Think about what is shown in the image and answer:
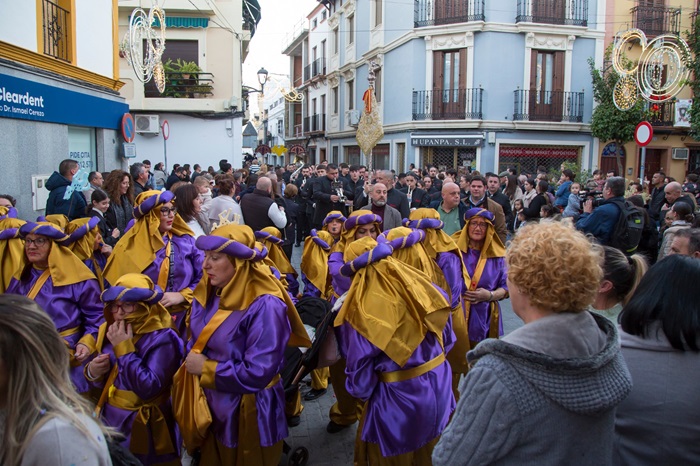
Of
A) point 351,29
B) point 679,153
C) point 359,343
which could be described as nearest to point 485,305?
point 359,343

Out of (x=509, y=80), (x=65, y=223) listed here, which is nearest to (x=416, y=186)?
(x=65, y=223)

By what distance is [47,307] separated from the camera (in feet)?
12.7

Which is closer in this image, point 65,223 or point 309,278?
point 65,223

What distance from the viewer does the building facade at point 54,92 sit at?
952 cm

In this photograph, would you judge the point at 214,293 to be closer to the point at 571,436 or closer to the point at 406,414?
the point at 406,414

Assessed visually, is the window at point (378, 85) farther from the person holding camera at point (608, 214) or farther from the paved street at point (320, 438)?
the paved street at point (320, 438)

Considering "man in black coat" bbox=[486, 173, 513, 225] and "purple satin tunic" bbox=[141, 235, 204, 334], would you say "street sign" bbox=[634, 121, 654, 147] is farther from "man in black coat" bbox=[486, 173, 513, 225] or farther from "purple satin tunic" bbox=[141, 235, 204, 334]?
"purple satin tunic" bbox=[141, 235, 204, 334]

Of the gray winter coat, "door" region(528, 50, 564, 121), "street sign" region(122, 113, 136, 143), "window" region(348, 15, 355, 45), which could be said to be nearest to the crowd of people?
the gray winter coat

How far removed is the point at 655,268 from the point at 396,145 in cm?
2462

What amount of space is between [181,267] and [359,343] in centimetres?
203

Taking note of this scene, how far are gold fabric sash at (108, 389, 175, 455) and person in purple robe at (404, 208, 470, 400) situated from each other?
7.21 feet

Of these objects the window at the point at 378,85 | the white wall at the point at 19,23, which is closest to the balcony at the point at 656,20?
the window at the point at 378,85

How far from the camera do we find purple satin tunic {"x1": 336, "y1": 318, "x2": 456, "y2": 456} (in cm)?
331

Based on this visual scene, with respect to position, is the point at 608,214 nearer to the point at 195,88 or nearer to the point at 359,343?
the point at 359,343
